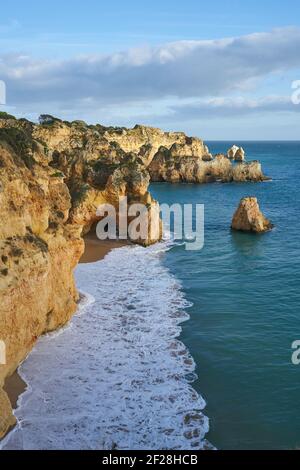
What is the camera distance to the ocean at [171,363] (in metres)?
15.5

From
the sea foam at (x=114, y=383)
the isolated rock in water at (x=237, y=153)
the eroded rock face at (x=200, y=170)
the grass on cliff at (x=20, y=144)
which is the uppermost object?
the isolated rock in water at (x=237, y=153)

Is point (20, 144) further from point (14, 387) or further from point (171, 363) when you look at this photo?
point (171, 363)

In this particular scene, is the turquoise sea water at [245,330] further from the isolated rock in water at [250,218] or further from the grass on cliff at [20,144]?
the grass on cliff at [20,144]

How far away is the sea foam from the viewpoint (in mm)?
15109

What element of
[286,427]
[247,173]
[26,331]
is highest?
[247,173]

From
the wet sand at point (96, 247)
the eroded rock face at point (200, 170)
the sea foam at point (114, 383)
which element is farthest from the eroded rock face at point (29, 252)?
the eroded rock face at point (200, 170)

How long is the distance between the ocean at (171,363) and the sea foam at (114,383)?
0.05 meters

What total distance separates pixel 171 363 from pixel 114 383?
295 centimetres

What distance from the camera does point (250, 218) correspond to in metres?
46.9

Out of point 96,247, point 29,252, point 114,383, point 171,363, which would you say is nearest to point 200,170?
point 96,247
